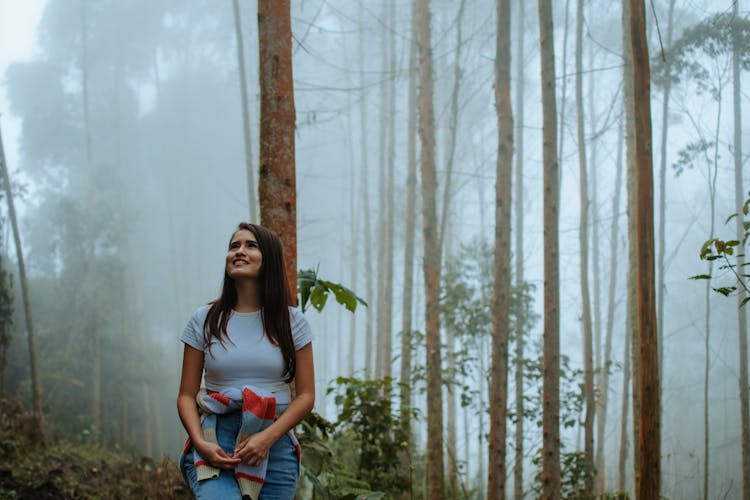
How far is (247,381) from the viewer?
2.18 meters

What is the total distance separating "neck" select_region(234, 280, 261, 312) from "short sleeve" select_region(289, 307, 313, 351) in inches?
4.7

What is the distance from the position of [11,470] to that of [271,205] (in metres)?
4.10

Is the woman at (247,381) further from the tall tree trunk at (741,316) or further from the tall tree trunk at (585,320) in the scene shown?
the tall tree trunk at (585,320)

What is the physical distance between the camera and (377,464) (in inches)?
219

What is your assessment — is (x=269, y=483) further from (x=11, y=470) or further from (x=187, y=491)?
(x=11, y=470)

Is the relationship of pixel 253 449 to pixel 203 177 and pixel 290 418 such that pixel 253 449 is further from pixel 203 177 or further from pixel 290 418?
pixel 203 177

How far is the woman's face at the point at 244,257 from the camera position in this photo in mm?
2283

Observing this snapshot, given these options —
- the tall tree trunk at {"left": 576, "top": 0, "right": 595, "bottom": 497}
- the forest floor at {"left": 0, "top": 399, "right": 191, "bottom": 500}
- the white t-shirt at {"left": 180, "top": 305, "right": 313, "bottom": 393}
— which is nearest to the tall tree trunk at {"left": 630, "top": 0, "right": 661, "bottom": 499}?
the white t-shirt at {"left": 180, "top": 305, "right": 313, "bottom": 393}

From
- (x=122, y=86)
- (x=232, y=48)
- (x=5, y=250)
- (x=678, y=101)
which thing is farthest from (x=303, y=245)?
(x=678, y=101)

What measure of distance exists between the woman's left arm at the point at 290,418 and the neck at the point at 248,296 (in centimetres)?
22

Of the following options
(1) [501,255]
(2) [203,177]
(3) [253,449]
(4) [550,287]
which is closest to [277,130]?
(3) [253,449]

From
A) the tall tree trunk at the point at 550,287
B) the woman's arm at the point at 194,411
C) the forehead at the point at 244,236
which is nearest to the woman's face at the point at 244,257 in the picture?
the forehead at the point at 244,236

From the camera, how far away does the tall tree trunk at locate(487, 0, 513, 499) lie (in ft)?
22.0

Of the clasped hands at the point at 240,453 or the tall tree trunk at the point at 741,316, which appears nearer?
the clasped hands at the point at 240,453
